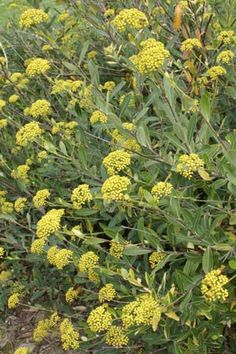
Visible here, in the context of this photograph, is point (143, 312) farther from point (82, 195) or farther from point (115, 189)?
point (82, 195)

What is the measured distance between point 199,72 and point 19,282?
1.40 metres

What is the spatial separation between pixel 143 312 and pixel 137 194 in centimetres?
52

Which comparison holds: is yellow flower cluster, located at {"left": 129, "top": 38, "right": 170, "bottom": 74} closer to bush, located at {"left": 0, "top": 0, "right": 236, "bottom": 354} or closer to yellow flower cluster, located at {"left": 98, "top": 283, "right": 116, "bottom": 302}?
bush, located at {"left": 0, "top": 0, "right": 236, "bottom": 354}

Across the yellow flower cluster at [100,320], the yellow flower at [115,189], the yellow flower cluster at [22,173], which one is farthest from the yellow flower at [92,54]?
the yellow flower cluster at [100,320]

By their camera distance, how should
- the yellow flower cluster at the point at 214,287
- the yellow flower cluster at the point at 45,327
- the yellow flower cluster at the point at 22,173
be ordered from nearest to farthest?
1. the yellow flower cluster at the point at 214,287
2. the yellow flower cluster at the point at 45,327
3. the yellow flower cluster at the point at 22,173

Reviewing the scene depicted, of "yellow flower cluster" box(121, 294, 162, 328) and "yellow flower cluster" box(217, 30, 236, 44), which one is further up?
"yellow flower cluster" box(217, 30, 236, 44)

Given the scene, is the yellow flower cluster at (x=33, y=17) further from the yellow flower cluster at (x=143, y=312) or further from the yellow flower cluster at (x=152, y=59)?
the yellow flower cluster at (x=143, y=312)

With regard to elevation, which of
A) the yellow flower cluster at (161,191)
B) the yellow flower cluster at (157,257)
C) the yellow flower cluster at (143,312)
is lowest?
the yellow flower cluster at (157,257)

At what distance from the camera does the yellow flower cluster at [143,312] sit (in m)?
1.73

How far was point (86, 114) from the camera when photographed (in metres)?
2.89

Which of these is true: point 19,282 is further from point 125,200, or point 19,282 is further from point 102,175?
point 125,200

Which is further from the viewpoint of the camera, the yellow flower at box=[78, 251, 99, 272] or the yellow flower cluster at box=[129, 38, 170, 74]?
the yellow flower at box=[78, 251, 99, 272]

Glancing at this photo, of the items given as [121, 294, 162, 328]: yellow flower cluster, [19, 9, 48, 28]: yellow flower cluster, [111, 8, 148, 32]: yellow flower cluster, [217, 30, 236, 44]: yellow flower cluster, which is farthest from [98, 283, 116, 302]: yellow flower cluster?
[19, 9, 48, 28]: yellow flower cluster

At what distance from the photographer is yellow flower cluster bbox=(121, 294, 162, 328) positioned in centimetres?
173
